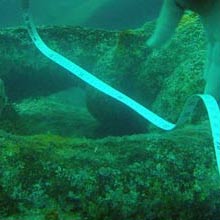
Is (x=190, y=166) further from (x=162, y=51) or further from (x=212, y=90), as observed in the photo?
(x=162, y=51)

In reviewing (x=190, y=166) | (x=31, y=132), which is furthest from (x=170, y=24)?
(x=31, y=132)

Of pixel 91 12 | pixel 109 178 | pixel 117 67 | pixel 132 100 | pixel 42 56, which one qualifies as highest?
pixel 109 178

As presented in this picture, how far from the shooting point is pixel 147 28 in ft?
14.2

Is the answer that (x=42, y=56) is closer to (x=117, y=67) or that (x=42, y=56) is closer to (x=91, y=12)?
(x=117, y=67)

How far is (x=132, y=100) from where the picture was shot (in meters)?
3.18

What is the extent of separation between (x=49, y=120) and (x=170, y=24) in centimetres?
221

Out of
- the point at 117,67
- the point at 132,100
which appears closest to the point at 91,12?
the point at 117,67

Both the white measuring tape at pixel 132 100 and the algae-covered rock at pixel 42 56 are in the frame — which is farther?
the algae-covered rock at pixel 42 56

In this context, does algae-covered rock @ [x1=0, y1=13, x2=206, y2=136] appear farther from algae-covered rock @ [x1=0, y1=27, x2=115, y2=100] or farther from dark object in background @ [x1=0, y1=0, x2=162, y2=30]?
dark object in background @ [x1=0, y1=0, x2=162, y2=30]

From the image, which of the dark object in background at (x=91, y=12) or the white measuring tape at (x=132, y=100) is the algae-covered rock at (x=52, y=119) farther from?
the dark object in background at (x=91, y=12)

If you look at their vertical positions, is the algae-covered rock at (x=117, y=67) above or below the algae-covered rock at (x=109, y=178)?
below

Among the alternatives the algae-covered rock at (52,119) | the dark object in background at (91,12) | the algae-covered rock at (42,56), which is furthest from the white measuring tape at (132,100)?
the dark object in background at (91,12)

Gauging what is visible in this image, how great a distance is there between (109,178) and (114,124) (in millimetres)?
2054

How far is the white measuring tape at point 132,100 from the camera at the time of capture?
2.13 metres
